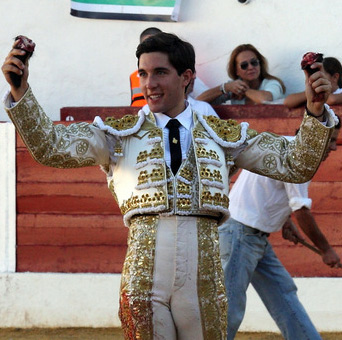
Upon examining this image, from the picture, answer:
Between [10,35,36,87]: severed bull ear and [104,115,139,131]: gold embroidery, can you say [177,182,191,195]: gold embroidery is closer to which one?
→ [104,115,139,131]: gold embroidery

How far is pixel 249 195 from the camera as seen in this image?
488cm

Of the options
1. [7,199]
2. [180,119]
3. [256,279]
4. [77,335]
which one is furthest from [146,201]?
[7,199]

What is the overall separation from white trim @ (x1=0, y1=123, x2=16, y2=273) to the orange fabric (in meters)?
0.89

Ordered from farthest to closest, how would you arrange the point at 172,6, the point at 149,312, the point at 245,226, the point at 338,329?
the point at 172,6 < the point at 338,329 < the point at 245,226 < the point at 149,312

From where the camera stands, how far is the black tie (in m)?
3.50

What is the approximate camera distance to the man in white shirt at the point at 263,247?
477cm

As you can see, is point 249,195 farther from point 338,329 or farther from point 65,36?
point 65,36

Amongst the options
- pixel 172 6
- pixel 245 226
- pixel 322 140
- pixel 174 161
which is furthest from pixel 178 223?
pixel 172 6

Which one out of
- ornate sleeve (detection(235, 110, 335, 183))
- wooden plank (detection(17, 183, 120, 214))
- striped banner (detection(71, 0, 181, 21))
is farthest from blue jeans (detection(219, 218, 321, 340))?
striped banner (detection(71, 0, 181, 21))

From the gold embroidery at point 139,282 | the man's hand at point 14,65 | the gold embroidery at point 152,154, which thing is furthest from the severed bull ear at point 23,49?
the gold embroidery at point 139,282

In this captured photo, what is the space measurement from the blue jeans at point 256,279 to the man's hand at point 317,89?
4.76 feet

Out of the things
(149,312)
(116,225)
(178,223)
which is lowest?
(149,312)

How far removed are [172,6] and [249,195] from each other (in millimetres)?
3116

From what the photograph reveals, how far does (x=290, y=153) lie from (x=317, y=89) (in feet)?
0.92
